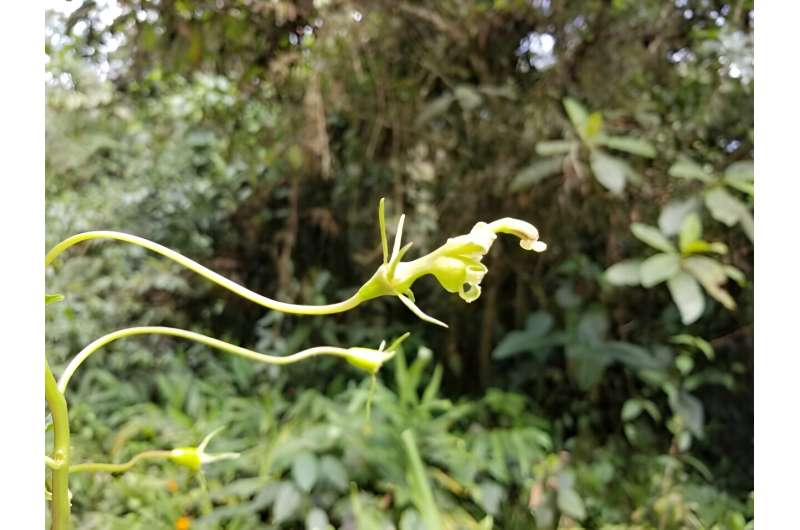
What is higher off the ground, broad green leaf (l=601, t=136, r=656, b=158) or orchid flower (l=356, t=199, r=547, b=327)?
broad green leaf (l=601, t=136, r=656, b=158)

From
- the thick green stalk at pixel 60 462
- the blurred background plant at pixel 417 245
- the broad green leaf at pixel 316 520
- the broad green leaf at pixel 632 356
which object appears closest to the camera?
the thick green stalk at pixel 60 462

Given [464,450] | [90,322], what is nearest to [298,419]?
[464,450]

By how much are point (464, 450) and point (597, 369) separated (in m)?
0.22

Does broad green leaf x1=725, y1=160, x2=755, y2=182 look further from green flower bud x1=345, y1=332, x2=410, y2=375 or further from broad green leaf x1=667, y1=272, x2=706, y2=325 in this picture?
green flower bud x1=345, y1=332, x2=410, y2=375

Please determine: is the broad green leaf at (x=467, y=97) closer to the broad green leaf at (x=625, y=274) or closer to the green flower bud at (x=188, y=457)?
the broad green leaf at (x=625, y=274)

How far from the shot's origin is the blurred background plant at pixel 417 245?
915mm

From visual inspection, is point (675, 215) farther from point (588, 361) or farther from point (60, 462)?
point (60, 462)

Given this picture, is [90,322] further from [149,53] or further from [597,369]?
[597,369]

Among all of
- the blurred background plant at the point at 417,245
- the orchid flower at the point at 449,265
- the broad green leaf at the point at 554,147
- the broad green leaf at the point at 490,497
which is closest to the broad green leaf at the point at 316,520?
the blurred background plant at the point at 417,245

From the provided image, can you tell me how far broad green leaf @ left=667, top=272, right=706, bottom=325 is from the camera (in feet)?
2.73

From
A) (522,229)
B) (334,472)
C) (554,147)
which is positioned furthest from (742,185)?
(522,229)

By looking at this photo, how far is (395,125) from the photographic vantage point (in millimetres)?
1146

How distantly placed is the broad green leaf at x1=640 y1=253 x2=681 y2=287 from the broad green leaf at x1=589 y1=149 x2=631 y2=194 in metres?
0.10

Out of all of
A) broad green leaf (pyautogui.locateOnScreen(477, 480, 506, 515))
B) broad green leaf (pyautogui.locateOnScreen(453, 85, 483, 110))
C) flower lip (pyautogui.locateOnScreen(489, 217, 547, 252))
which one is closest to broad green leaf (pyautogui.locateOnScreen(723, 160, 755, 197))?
broad green leaf (pyautogui.locateOnScreen(453, 85, 483, 110))
